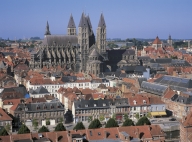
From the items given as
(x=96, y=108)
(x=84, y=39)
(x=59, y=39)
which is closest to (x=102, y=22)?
Answer: (x=84, y=39)

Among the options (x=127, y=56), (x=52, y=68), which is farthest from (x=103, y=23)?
(x=52, y=68)

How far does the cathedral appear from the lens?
410ft

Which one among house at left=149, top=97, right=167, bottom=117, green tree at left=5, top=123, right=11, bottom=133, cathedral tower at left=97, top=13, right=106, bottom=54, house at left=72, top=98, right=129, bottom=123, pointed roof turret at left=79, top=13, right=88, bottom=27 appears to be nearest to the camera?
green tree at left=5, top=123, right=11, bottom=133

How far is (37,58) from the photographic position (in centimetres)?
12494

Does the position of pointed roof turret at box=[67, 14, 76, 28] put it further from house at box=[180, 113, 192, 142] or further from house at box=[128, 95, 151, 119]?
house at box=[180, 113, 192, 142]

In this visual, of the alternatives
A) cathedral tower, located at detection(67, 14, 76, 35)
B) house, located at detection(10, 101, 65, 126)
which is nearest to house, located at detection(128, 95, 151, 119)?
house, located at detection(10, 101, 65, 126)

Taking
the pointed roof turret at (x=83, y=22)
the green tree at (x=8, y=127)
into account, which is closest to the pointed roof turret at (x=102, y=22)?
the pointed roof turret at (x=83, y=22)

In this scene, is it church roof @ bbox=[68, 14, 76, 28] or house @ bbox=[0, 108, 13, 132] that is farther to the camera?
church roof @ bbox=[68, 14, 76, 28]

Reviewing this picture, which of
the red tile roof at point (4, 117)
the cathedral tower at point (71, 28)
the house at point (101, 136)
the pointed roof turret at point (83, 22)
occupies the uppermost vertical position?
the pointed roof turret at point (83, 22)

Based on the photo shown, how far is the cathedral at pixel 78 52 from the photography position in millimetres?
125000

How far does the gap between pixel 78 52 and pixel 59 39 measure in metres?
8.51

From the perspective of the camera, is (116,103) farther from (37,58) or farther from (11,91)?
(37,58)

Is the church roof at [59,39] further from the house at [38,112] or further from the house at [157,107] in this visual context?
the house at [38,112]

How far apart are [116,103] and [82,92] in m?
15.6
